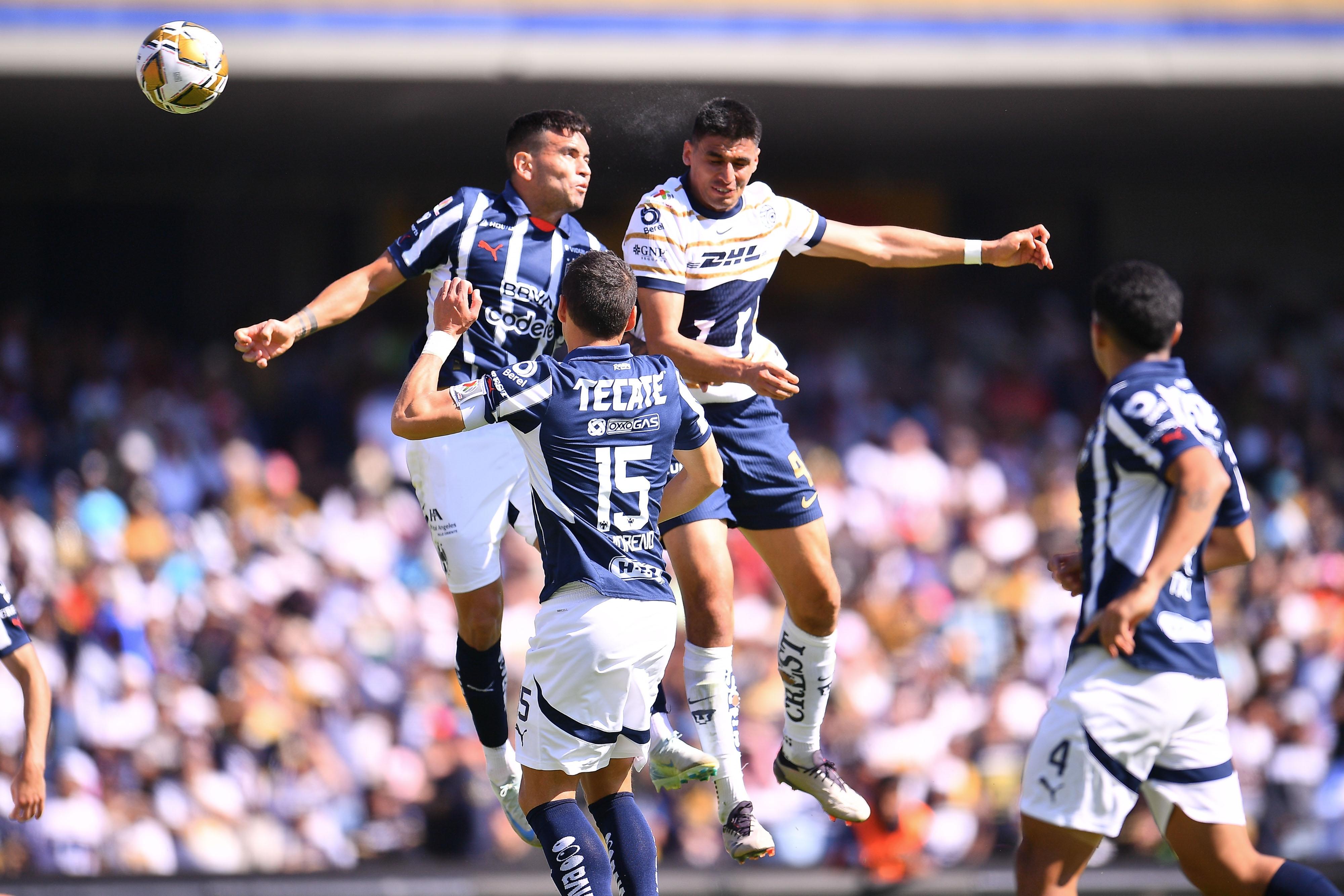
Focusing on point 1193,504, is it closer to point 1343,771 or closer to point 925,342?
point 1343,771

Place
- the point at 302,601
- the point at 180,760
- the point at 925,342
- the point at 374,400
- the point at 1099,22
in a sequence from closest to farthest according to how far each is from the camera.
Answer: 1. the point at 180,760
2. the point at 302,601
3. the point at 1099,22
4. the point at 374,400
5. the point at 925,342

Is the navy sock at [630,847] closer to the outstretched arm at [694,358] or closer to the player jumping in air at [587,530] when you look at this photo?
the player jumping in air at [587,530]

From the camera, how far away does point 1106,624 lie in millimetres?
4789

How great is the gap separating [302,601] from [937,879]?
6208mm

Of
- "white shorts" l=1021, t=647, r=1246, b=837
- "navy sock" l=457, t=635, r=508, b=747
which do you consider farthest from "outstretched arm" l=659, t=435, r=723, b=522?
"white shorts" l=1021, t=647, r=1246, b=837

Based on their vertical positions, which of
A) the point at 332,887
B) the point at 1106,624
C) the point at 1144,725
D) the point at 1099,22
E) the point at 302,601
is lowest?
the point at 332,887

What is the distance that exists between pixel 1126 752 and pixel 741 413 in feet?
8.38

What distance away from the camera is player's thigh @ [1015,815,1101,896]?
485cm

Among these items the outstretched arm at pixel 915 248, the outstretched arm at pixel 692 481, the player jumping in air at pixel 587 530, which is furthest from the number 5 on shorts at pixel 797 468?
the player jumping in air at pixel 587 530

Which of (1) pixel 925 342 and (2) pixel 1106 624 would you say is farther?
(1) pixel 925 342

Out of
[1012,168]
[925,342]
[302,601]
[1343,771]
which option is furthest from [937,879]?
[1012,168]

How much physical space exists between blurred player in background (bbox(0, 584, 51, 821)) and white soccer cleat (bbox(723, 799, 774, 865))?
3.01 meters

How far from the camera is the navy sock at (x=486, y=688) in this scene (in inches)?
270

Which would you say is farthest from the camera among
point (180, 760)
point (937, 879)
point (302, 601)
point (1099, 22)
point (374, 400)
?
point (374, 400)
